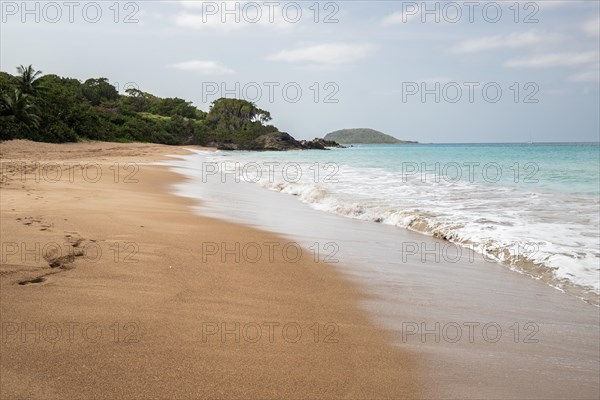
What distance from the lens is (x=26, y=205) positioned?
7223 millimetres

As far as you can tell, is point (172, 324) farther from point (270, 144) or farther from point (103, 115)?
point (270, 144)

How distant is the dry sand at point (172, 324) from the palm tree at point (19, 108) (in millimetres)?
31993

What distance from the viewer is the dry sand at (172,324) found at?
247 cm

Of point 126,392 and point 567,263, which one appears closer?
point 126,392

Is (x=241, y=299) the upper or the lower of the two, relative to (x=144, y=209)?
lower

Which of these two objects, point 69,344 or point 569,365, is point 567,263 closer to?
point 569,365

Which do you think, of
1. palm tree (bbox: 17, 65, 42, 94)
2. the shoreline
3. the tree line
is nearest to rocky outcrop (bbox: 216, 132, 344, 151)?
the tree line

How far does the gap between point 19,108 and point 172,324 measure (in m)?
36.5

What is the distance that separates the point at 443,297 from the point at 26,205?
6.70m

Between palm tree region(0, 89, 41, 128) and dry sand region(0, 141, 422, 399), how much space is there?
3199 centimetres

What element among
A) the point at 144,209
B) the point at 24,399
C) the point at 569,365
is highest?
the point at 144,209

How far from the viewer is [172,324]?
126 inches

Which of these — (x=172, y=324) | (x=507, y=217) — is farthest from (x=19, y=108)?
(x=172, y=324)

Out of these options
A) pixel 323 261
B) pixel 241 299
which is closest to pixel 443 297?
pixel 323 261
